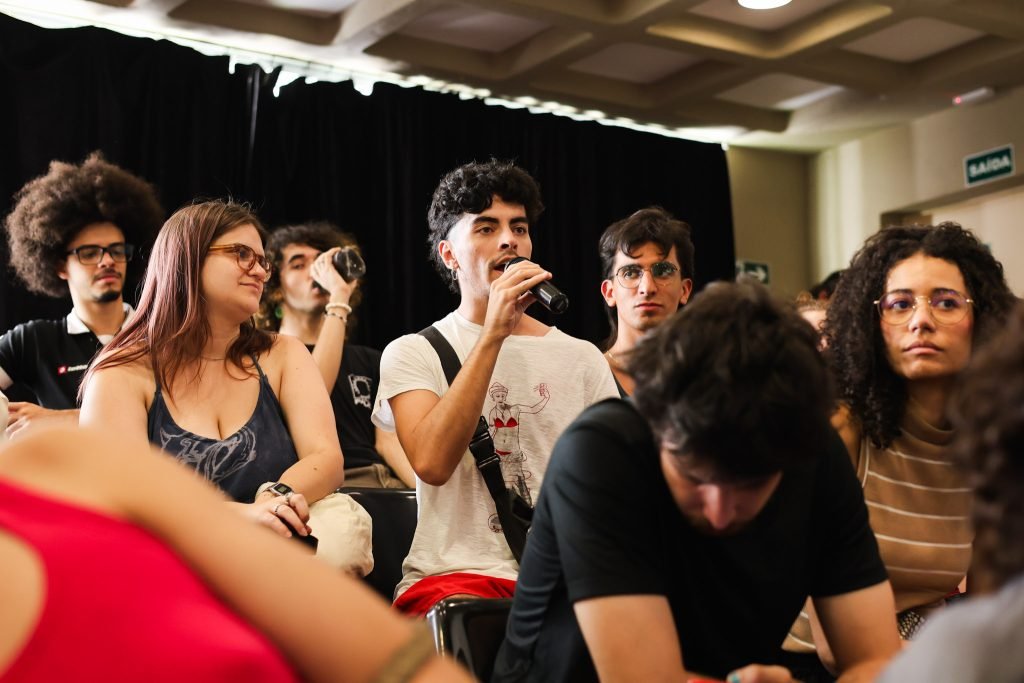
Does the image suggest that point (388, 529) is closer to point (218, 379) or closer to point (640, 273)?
point (218, 379)

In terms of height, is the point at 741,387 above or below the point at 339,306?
below

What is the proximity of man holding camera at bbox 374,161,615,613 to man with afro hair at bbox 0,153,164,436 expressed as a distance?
1.14 m

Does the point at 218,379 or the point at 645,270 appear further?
the point at 645,270

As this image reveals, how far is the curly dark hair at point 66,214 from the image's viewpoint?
11.7ft

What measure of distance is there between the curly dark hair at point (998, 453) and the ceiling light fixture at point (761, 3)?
4.26 meters

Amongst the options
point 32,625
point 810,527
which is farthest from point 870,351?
point 32,625

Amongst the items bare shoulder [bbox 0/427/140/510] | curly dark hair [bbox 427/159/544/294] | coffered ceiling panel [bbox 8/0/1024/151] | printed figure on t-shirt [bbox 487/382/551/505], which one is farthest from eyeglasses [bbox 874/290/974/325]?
coffered ceiling panel [bbox 8/0/1024/151]

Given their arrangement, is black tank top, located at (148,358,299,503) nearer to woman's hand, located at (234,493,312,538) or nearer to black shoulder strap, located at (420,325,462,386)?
woman's hand, located at (234,493,312,538)

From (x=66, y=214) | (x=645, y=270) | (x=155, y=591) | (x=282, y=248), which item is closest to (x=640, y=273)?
(x=645, y=270)

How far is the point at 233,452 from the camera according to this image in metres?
2.23

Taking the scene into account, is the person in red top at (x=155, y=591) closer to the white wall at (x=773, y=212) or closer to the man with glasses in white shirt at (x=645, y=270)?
the man with glasses in white shirt at (x=645, y=270)

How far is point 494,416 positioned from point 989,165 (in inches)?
178

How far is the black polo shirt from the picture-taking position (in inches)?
127

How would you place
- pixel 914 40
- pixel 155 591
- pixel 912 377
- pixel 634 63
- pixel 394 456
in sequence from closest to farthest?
pixel 155 591
pixel 912 377
pixel 394 456
pixel 914 40
pixel 634 63
